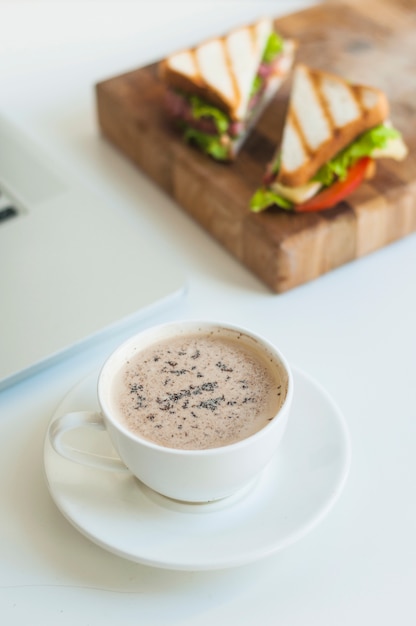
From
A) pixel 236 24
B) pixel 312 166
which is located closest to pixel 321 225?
pixel 312 166

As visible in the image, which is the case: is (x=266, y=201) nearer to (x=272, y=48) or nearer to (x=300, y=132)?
(x=300, y=132)

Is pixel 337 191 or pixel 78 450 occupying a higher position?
pixel 78 450

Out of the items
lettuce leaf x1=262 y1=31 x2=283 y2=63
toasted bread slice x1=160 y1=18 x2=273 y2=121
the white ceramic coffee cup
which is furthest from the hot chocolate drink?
lettuce leaf x1=262 y1=31 x2=283 y2=63

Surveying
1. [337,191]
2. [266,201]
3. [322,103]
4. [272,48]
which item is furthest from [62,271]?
[272,48]

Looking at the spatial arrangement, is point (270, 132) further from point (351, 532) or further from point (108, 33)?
point (351, 532)

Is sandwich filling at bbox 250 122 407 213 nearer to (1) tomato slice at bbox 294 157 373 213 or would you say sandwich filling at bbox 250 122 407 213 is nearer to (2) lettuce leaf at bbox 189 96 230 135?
(1) tomato slice at bbox 294 157 373 213

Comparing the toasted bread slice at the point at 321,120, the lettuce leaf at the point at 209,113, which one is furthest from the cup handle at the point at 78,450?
the lettuce leaf at the point at 209,113

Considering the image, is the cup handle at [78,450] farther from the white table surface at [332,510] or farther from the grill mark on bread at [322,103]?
the grill mark on bread at [322,103]
